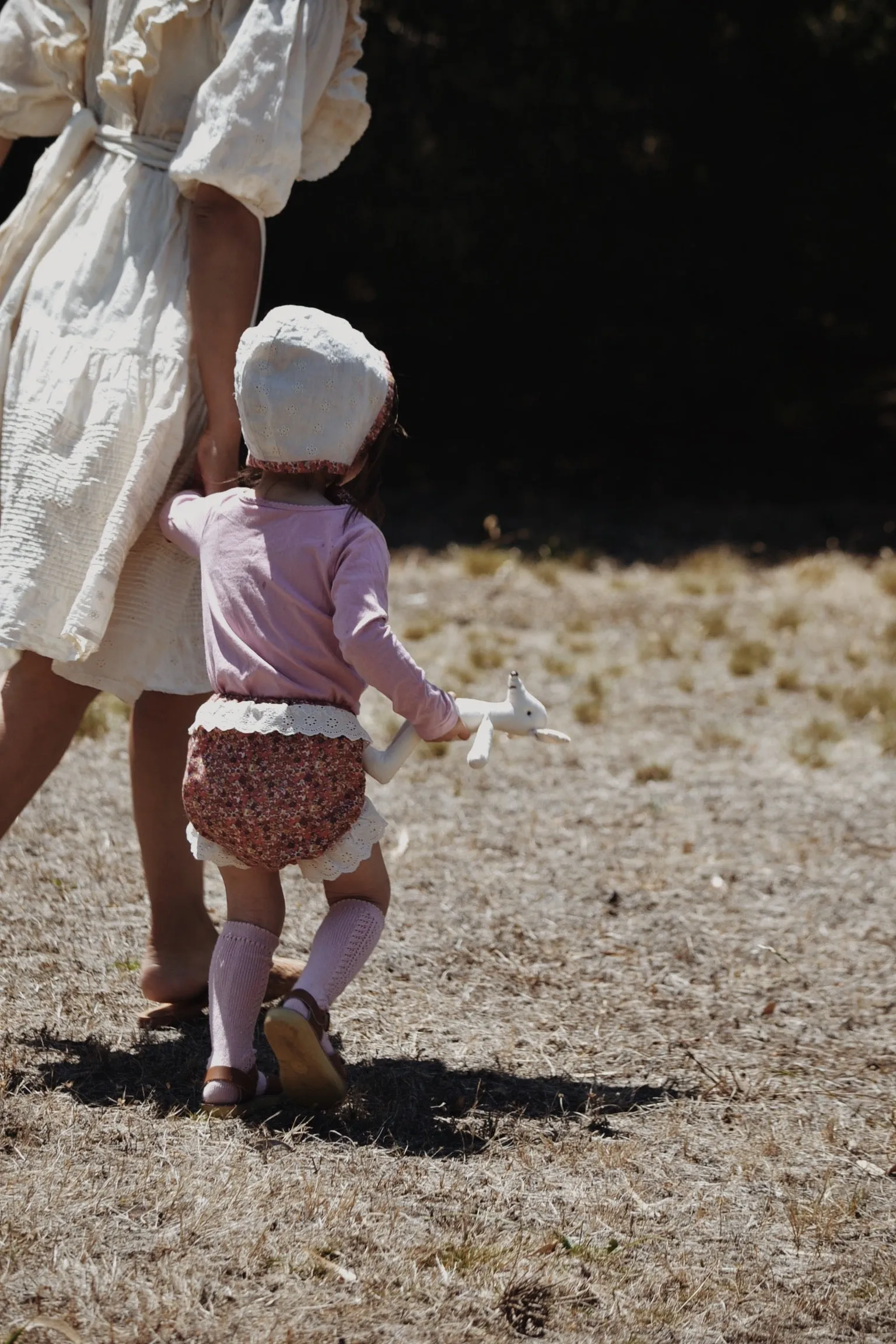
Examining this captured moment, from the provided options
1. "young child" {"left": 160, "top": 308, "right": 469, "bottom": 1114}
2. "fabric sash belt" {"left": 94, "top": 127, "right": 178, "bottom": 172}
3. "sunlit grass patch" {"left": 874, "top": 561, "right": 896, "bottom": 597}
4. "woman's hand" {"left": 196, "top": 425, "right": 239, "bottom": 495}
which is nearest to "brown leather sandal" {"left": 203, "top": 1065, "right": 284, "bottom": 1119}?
"young child" {"left": 160, "top": 308, "right": 469, "bottom": 1114}

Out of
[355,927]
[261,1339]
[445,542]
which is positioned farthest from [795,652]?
[261,1339]

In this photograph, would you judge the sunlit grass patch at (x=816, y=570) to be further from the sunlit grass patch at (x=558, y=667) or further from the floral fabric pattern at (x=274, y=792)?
the floral fabric pattern at (x=274, y=792)

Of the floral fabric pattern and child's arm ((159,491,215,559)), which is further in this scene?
child's arm ((159,491,215,559))

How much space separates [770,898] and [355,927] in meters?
1.65

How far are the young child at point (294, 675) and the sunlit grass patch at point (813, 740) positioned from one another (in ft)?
9.14

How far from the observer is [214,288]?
2.68 metres

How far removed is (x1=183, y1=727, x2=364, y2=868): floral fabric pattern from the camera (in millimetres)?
2479

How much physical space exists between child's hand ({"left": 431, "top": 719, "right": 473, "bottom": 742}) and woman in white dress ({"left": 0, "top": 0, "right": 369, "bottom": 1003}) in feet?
1.68

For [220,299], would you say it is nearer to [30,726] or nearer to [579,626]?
Answer: [30,726]

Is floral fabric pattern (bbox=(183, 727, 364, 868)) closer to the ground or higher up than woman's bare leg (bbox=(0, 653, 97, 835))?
higher up

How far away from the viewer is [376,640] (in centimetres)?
241

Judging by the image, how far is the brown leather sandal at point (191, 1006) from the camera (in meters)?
2.97

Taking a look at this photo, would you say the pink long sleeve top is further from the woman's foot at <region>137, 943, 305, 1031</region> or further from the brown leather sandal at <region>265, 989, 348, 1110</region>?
the woman's foot at <region>137, 943, 305, 1031</region>

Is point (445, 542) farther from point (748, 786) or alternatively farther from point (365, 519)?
point (365, 519)
